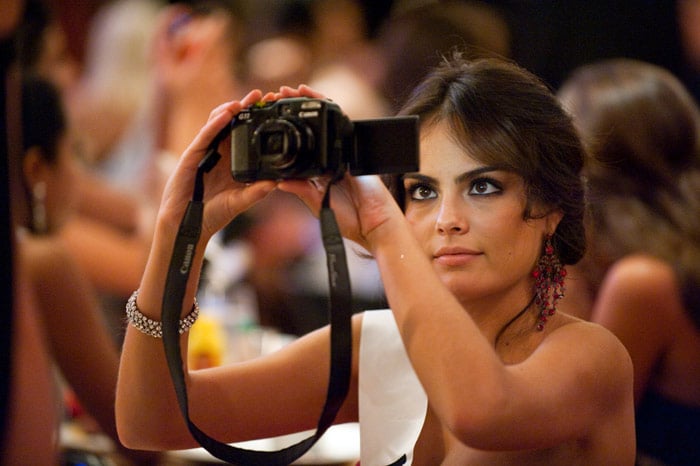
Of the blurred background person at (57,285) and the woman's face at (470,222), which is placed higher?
the woman's face at (470,222)

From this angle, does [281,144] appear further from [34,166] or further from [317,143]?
[34,166]

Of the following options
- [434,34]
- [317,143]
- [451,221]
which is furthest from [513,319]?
[434,34]

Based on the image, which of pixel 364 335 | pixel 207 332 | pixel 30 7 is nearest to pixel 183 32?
pixel 30 7

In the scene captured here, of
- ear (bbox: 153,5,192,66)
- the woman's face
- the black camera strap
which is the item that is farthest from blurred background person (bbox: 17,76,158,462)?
ear (bbox: 153,5,192,66)

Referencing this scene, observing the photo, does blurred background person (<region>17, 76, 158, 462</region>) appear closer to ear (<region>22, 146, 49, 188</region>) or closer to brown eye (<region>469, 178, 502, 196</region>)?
ear (<region>22, 146, 49, 188</region>)

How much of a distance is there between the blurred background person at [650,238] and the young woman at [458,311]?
0.78 m

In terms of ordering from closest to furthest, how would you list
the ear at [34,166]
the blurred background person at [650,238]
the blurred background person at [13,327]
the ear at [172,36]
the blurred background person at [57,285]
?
the blurred background person at [13,327], the blurred background person at [650,238], the blurred background person at [57,285], the ear at [34,166], the ear at [172,36]

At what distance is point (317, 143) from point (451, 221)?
23 centimetres

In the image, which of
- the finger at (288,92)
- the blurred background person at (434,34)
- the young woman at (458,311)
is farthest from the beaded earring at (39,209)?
the finger at (288,92)

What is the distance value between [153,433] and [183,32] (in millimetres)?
2780

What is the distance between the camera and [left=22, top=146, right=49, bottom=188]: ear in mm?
2390

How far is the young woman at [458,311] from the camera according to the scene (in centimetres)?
112

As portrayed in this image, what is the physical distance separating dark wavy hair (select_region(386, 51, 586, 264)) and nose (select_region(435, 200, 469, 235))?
76mm

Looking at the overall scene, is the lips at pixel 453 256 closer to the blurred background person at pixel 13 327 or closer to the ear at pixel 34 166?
the blurred background person at pixel 13 327
